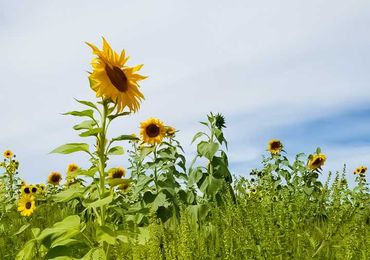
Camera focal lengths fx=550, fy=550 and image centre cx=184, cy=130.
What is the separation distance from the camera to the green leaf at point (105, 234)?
9.93ft

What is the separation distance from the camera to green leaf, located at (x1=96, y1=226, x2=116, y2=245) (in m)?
3.03

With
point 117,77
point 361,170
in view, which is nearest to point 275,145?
point 361,170

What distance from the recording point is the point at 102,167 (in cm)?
335

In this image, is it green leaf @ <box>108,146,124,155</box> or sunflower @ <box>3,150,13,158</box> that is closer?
green leaf @ <box>108,146,124,155</box>

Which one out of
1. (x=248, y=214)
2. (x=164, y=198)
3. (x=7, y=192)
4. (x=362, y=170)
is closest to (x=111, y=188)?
(x=248, y=214)

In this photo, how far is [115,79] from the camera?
3447 mm

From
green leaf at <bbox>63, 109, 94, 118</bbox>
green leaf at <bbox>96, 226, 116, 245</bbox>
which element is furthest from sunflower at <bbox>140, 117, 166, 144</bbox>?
green leaf at <bbox>96, 226, 116, 245</bbox>

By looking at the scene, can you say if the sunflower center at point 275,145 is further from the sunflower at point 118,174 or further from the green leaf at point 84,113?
the green leaf at point 84,113

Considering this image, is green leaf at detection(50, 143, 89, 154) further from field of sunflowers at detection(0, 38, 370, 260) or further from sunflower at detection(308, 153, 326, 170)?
sunflower at detection(308, 153, 326, 170)

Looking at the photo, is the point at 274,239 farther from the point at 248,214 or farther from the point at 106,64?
the point at 106,64

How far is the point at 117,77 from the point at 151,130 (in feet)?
7.48

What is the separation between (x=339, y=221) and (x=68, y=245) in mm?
1567

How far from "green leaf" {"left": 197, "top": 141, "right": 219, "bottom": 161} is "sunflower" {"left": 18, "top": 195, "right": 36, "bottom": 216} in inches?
79.8

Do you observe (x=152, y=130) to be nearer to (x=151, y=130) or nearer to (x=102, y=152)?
(x=151, y=130)
